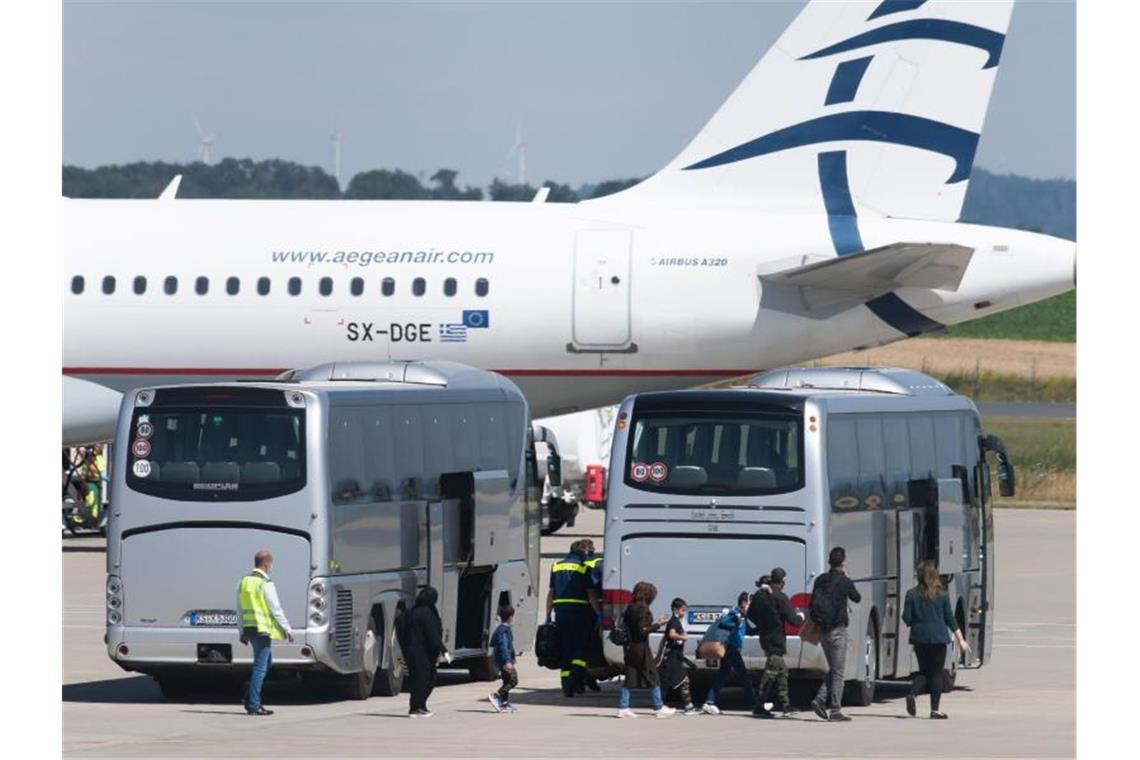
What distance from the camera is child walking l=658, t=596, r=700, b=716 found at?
27828 millimetres

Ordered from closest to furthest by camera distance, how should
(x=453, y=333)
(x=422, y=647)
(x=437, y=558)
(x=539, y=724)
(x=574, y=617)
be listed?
(x=539, y=724) < (x=422, y=647) < (x=574, y=617) < (x=437, y=558) < (x=453, y=333)

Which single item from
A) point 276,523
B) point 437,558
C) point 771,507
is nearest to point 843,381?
point 771,507

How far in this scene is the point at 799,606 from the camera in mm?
28125

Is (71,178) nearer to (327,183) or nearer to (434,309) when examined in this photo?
(327,183)

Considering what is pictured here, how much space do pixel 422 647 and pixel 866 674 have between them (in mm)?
5596

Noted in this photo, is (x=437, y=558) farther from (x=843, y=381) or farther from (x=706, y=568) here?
(x=843, y=381)

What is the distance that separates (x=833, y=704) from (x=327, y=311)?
25439 millimetres

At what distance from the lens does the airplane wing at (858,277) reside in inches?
1890

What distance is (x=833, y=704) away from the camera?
89.9 ft

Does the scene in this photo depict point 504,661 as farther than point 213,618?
Yes

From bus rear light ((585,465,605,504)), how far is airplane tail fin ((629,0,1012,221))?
493 inches

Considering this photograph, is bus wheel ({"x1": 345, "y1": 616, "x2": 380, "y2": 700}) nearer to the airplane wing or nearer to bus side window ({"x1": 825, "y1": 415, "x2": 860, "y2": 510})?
bus side window ({"x1": 825, "y1": 415, "x2": 860, "y2": 510})

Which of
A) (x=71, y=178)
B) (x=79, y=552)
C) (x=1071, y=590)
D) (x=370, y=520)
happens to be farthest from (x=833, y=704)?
(x=71, y=178)

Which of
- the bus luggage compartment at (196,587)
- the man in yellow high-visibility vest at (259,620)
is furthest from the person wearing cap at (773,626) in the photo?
the man in yellow high-visibility vest at (259,620)
